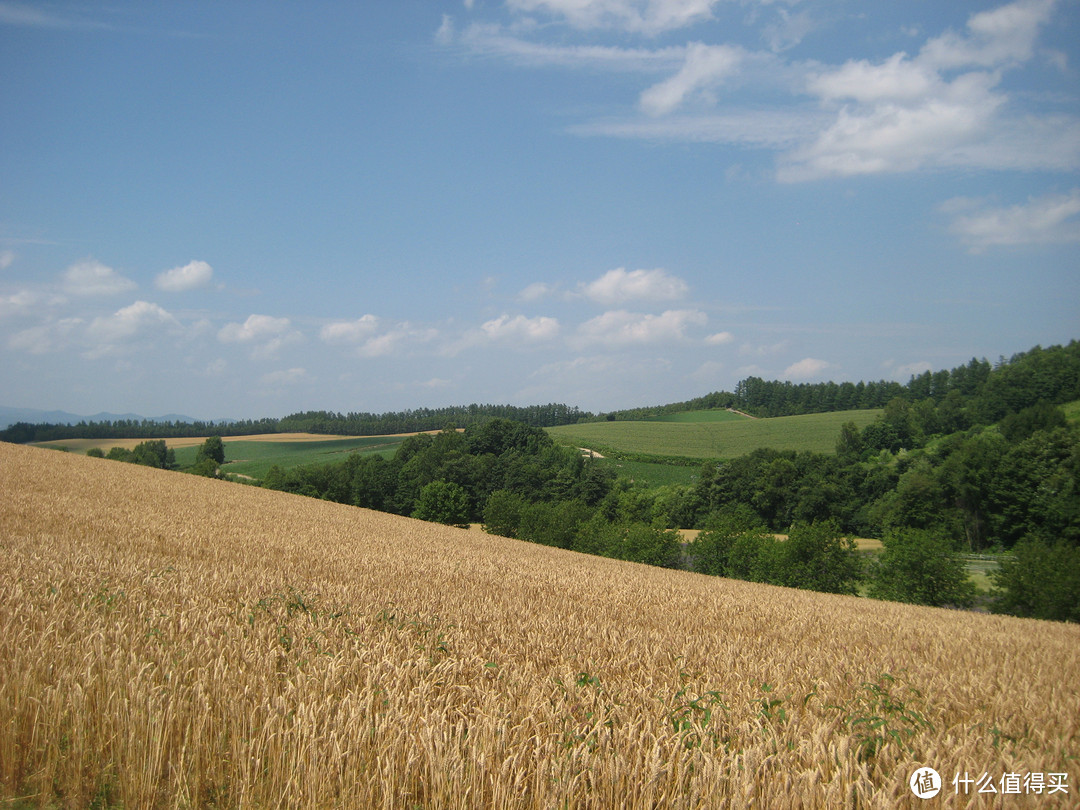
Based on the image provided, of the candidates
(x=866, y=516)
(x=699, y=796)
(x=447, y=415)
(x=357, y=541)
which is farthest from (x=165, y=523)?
(x=447, y=415)

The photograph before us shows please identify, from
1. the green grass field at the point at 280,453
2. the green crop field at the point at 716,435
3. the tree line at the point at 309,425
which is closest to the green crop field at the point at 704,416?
the green crop field at the point at 716,435

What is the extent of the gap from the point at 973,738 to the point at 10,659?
6.62 meters

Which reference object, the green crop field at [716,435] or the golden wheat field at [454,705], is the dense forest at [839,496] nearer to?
the green crop field at [716,435]

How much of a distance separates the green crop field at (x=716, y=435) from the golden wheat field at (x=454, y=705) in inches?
3502

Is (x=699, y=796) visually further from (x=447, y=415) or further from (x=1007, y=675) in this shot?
(x=447, y=415)

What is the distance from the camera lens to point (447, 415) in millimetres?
158250

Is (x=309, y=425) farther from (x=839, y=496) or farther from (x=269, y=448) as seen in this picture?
(x=839, y=496)

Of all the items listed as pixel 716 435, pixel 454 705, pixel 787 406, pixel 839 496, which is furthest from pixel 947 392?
pixel 454 705

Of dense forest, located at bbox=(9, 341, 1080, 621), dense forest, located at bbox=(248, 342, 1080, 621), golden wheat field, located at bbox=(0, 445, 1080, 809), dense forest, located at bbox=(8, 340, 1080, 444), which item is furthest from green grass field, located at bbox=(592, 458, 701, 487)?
golden wheat field, located at bbox=(0, 445, 1080, 809)

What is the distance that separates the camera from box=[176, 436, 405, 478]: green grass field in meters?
86.4

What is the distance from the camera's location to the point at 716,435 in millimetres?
108750

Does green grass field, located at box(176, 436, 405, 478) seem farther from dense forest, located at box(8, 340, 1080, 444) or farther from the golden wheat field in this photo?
the golden wheat field

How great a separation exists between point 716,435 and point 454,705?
109m

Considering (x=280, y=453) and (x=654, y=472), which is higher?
(x=280, y=453)
